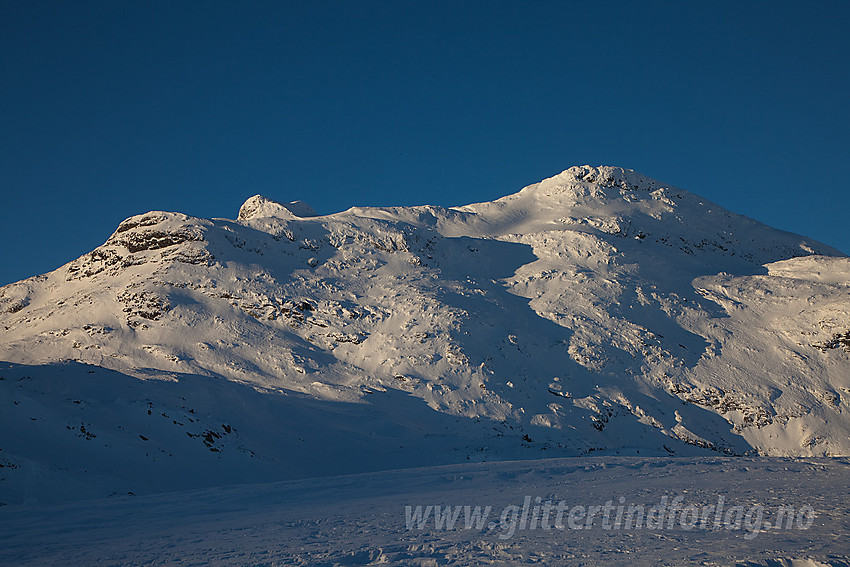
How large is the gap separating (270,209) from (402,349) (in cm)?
3725

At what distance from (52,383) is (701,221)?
68.0 meters

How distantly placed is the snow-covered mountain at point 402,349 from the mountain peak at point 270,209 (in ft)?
29.9

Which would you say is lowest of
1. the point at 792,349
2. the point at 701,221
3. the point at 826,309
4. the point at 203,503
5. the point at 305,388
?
the point at 203,503

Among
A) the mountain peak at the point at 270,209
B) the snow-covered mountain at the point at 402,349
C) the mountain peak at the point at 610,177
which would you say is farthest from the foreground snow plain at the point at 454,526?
the mountain peak at the point at 610,177

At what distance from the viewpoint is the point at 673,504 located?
430 inches

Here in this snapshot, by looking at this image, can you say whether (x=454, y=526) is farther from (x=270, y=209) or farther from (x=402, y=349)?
(x=270, y=209)

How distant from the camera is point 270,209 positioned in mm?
71375

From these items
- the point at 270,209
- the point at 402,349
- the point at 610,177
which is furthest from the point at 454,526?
the point at 610,177

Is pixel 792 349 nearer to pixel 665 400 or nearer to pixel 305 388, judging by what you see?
pixel 665 400

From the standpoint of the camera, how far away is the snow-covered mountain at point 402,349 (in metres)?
24.9

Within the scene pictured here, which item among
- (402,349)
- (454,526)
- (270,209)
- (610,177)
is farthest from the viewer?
(610,177)

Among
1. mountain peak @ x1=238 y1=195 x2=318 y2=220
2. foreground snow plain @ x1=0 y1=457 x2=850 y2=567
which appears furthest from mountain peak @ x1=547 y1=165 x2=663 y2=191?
foreground snow plain @ x1=0 y1=457 x2=850 y2=567

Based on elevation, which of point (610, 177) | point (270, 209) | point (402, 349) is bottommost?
point (402, 349)

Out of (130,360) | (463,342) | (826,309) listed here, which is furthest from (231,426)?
(826,309)
